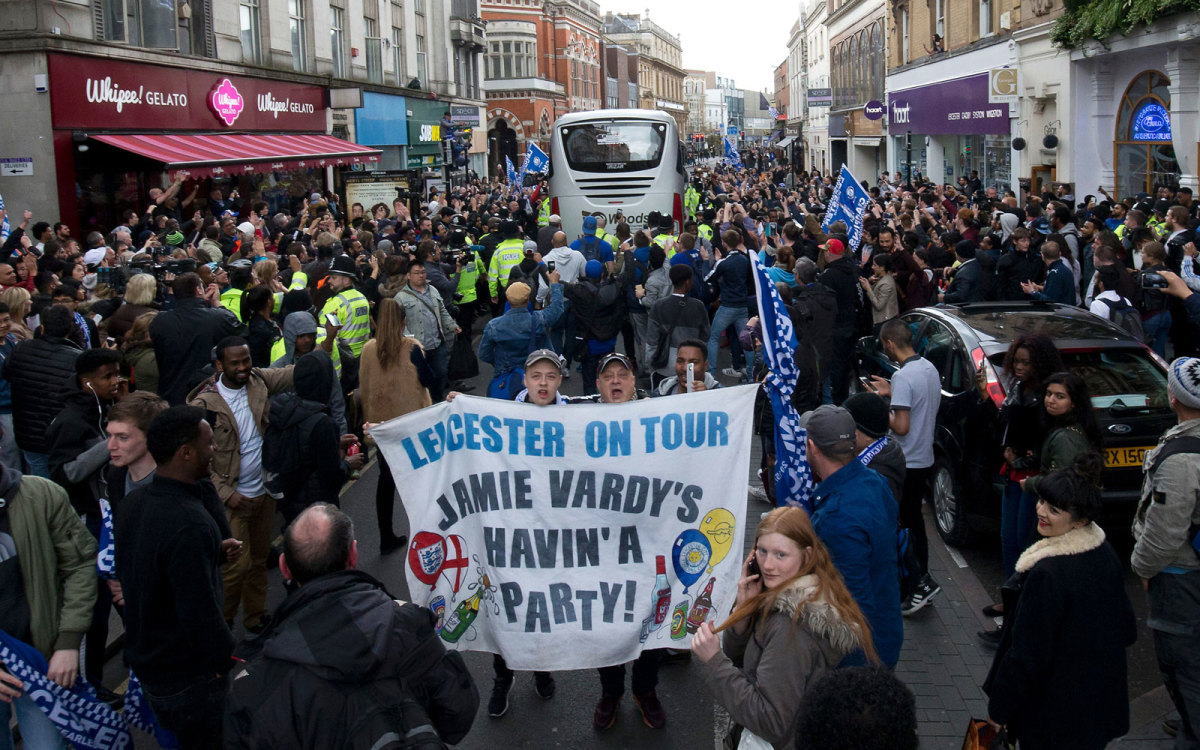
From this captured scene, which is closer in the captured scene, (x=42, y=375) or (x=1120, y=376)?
(x=42, y=375)

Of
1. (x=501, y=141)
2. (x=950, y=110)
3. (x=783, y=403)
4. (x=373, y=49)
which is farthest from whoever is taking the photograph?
(x=501, y=141)

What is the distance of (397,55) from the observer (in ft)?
125

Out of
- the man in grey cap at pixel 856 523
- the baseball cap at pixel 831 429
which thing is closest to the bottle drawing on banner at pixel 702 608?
the man in grey cap at pixel 856 523

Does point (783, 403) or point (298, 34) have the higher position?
point (298, 34)

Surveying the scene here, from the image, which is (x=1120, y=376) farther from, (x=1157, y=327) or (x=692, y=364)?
(x=1157, y=327)

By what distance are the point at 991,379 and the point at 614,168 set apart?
14729 mm

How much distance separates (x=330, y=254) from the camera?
40.0 ft

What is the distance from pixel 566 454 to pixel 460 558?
0.68 m

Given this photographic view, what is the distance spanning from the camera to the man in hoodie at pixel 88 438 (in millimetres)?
5637

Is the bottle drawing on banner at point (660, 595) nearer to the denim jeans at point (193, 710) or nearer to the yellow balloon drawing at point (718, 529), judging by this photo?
the yellow balloon drawing at point (718, 529)

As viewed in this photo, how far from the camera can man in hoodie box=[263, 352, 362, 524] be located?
619cm

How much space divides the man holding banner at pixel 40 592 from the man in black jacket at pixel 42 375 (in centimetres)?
270

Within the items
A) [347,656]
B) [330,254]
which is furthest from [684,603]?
[330,254]

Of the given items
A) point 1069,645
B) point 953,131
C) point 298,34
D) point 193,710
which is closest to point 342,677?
point 193,710
